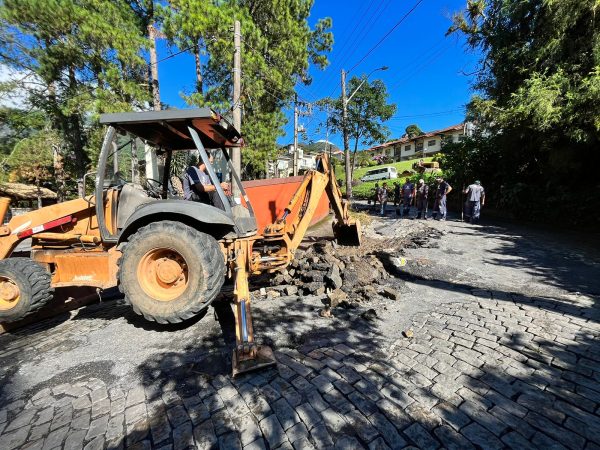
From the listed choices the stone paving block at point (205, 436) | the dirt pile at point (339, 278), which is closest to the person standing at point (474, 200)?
the dirt pile at point (339, 278)

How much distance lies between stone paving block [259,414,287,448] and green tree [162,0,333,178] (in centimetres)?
1186

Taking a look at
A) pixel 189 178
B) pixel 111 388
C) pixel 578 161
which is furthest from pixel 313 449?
pixel 578 161

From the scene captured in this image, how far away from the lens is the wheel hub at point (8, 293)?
11.1 ft

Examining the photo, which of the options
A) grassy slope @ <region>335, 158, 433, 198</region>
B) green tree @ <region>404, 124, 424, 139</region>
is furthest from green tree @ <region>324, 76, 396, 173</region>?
green tree @ <region>404, 124, 424, 139</region>

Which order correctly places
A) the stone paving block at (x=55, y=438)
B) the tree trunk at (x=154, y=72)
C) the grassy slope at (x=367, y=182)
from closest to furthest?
1. the stone paving block at (x=55, y=438)
2. the tree trunk at (x=154, y=72)
3. the grassy slope at (x=367, y=182)

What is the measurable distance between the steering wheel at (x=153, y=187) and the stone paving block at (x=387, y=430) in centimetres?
364

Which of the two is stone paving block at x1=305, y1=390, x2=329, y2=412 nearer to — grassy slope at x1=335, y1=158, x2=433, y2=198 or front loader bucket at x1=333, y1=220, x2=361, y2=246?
front loader bucket at x1=333, y1=220, x2=361, y2=246

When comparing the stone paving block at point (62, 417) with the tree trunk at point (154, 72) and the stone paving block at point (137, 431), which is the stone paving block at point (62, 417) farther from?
the tree trunk at point (154, 72)

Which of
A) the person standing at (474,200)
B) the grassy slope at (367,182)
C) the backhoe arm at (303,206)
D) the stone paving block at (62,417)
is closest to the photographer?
the stone paving block at (62,417)

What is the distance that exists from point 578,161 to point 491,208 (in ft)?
11.4

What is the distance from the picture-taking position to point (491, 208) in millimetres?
12547

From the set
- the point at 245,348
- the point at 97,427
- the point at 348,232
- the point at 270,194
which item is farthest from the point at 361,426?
the point at 270,194

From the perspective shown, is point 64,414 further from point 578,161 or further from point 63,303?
point 578,161

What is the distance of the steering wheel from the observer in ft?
13.4
